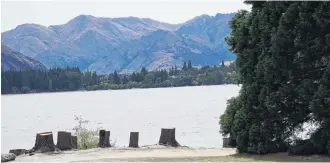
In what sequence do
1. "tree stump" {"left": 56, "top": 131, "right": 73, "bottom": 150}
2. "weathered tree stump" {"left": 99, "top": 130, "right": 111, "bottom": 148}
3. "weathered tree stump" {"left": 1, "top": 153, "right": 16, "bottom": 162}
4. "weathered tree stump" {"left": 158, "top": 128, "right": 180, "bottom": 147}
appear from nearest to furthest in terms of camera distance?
"weathered tree stump" {"left": 1, "top": 153, "right": 16, "bottom": 162}, "tree stump" {"left": 56, "top": 131, "right": 73, "bottom": 150}, "weathered tree stump" {"left": 99, "top": 130, "right": 111, "bottom": 148}, "weathered tree stump" {"left": 158, "top": 128, "right": 180, "bottom": 147}

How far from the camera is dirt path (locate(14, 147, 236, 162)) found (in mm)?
21141

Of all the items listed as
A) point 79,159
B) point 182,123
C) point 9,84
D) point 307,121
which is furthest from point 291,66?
point 9,84

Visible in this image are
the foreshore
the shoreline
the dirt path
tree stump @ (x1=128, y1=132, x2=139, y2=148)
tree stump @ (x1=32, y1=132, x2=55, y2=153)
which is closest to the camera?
the shoreline

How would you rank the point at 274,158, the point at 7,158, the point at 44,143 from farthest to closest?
the point at 44,143 → the point at 7,158 → the point at 274,158

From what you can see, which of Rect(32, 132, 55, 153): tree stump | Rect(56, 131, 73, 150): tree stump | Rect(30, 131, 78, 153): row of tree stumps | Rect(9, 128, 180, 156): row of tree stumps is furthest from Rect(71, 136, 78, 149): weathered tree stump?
Rect(32, 132, 55, 153): tree stump

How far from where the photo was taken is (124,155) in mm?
23016

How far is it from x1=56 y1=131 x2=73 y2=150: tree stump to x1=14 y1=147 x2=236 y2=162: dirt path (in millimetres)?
888

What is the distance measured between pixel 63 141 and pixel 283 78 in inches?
396

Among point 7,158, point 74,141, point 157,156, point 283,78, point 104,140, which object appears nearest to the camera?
point 283,78

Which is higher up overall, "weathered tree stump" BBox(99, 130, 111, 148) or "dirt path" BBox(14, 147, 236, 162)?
"weathered tree stump" BBox(99, 130, 111, 148)

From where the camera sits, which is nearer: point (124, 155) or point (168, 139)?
point (124, 155)

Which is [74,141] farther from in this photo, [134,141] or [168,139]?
[168,139]

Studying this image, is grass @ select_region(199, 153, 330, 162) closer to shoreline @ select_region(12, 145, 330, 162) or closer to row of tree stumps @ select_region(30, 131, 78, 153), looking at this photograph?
shoreline @ select_region(12, 145, 330, 162)

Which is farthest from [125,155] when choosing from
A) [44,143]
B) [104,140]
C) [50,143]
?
[104,140]
